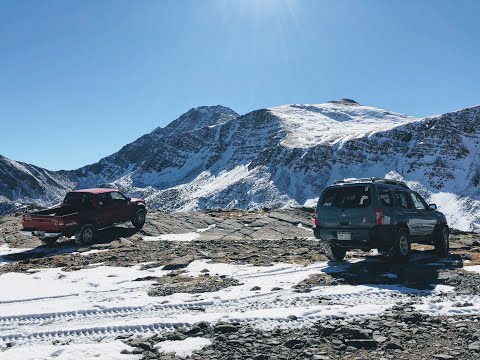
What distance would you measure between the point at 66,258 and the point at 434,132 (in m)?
122

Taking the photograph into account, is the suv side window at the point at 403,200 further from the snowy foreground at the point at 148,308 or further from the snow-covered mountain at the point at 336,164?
the snow-covered mountain at the point at 336,164

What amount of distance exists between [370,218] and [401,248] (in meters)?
1.50

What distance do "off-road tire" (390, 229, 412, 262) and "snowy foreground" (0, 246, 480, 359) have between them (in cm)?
163

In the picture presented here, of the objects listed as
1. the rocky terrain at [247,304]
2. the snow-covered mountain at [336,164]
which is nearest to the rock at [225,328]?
the rocky terrain at [247,304]

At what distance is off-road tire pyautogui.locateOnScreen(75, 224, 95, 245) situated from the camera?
58.7 ft

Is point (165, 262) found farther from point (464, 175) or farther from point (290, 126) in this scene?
point (290, 126)

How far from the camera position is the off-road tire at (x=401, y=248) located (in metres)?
11.6

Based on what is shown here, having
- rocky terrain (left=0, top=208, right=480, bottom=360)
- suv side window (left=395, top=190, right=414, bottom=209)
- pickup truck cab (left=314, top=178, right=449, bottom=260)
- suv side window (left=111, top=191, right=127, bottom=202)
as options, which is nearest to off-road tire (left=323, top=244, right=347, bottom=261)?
pickup truck cab (left=314, top=178, right=449, bottom=260)

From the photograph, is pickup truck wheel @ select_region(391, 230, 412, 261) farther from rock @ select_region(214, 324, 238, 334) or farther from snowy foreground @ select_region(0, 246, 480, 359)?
rock @ select_region(214, 324, 238, 334)

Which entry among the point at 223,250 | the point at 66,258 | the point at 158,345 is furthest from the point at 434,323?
the point at 66,258

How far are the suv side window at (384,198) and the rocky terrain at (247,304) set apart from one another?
1724mm

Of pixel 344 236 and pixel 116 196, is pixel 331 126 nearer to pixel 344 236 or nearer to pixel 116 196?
pixel 116 196

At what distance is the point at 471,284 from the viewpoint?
8.73m

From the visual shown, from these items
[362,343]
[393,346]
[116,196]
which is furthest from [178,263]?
[116,196]
